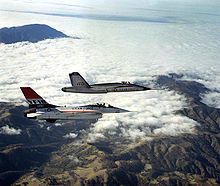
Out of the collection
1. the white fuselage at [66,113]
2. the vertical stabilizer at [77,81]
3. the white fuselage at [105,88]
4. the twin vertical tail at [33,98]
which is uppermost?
the vertical stabilizer at [77,81]

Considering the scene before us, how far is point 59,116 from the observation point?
55375mm

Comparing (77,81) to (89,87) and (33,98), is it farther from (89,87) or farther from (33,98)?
(33,98)

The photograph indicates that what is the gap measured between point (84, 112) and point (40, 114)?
35.1 ft

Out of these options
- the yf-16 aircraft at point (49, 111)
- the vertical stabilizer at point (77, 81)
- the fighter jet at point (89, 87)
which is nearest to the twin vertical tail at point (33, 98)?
the yf-16 aircraft at point (49, 111)

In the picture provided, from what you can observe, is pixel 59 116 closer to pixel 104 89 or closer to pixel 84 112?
pixel 84 112

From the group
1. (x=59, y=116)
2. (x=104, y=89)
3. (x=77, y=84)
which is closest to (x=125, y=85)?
(x=104, y=89)

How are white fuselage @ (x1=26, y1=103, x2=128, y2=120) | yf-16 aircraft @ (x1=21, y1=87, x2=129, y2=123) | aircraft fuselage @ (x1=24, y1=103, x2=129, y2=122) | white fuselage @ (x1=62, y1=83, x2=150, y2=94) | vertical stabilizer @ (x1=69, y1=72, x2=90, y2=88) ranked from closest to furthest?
vertical stabilizer @ (x1=69, y1=72, x2=90, y2=88) < white fuselage @ (x1=62, y1=83, x2=150, y2=94) < yf-16 aircraft @ (x1=21, y1=87, x2=129, y2=123) < aircraft fuselage @ (x1=24, y1=103, x2=129, y2=122) < white fuselage @ (x1=26, y1=103, x2=128, y2=120)

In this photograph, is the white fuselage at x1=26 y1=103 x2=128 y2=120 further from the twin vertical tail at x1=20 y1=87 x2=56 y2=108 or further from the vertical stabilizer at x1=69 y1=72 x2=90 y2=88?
the vertical stabilizer at x1=69 y1=72 x2=90 y2=88

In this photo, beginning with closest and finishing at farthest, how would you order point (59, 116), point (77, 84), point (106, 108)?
point (77, 84)
point (59, 116)
point (106, 108)

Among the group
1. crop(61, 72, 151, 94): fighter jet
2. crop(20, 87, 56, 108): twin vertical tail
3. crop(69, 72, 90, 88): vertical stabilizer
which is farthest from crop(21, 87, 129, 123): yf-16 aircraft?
crop(69, 72, 90, 88): vertical stabilizer

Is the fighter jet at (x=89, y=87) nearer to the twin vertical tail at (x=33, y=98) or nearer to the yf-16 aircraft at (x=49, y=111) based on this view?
the yf-16 aircraft at (x=49, y=111)

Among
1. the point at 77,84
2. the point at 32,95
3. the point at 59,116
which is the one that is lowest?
the point at 59,116

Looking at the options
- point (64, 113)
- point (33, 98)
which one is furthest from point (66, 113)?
point (33, 98)

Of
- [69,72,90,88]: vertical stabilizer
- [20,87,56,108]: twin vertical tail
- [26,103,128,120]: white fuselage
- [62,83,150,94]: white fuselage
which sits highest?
[69,72,90,88]: vertical stabilizer
